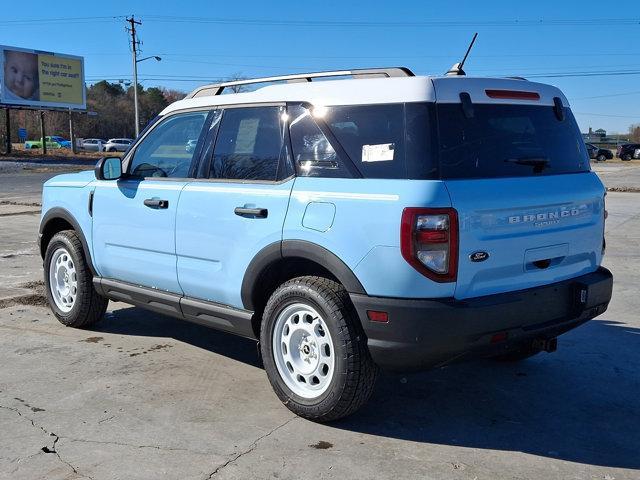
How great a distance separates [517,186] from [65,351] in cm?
370

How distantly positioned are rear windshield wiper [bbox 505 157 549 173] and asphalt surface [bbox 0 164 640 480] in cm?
153

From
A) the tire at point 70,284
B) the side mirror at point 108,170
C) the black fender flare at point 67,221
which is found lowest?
the tire at point 70,284

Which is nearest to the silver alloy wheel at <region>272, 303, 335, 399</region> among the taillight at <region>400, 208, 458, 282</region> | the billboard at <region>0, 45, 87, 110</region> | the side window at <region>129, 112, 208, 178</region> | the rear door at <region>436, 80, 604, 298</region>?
the taillight at <region>400, 208, 458, 282</region>

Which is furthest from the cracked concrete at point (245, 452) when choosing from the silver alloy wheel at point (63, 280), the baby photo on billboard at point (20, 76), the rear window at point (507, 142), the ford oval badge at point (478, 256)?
the baby photo on billboard at point (20, 76)

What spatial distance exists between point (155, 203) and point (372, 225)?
6.50 feet

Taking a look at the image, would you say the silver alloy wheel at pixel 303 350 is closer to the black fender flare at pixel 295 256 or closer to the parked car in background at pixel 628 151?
the black fender flare at pixel 295 256

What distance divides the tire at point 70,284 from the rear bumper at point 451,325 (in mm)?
3024

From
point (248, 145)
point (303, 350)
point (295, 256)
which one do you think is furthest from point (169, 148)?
point (303, 350)

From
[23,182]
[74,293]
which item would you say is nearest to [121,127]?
[23,182]

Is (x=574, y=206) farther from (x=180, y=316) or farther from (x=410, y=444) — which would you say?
(x=180, y=316)

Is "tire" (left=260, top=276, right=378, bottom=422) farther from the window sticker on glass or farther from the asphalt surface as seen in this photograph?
the window sticker on glass

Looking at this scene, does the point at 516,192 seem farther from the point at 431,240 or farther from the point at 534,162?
the point at 431,240

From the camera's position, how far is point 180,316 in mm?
4824

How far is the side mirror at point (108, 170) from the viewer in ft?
17.2
